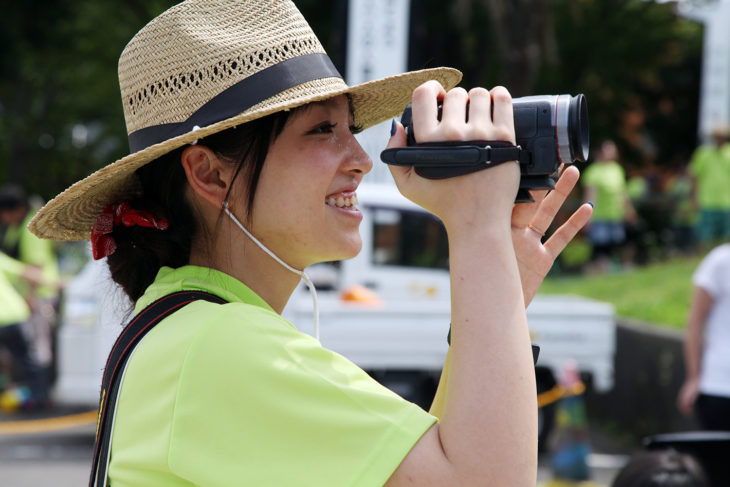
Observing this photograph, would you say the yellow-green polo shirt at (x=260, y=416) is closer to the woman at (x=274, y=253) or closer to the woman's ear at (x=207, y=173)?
the woman at (x=274, y=253)

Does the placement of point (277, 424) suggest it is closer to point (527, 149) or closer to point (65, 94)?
point (527, 149)

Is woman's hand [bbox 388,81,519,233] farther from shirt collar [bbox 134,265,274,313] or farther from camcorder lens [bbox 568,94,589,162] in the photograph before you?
shirt collar [bbox 134,265,274,313]

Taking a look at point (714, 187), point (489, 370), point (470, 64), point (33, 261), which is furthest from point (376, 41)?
point (470, 64)

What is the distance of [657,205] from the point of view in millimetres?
19891

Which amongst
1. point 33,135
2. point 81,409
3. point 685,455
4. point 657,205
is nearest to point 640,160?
point 657,205

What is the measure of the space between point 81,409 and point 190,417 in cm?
838

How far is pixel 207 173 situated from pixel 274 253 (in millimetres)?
185

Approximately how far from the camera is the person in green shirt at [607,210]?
13192 mm

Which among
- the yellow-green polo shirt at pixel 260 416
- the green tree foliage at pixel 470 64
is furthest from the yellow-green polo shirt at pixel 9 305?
the yellow-green polo shirt at pixel 260 416

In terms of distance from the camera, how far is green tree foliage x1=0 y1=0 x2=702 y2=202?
1432cm

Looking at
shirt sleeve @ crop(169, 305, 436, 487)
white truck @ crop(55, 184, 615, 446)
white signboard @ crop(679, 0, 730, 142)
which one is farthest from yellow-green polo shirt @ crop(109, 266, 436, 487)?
white signboard @ crop(679, 0, 730, 142)

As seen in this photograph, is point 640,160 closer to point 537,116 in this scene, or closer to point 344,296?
point 344,296

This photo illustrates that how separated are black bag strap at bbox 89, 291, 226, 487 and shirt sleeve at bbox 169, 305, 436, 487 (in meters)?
0.20

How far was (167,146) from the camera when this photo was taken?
1.63 meters
